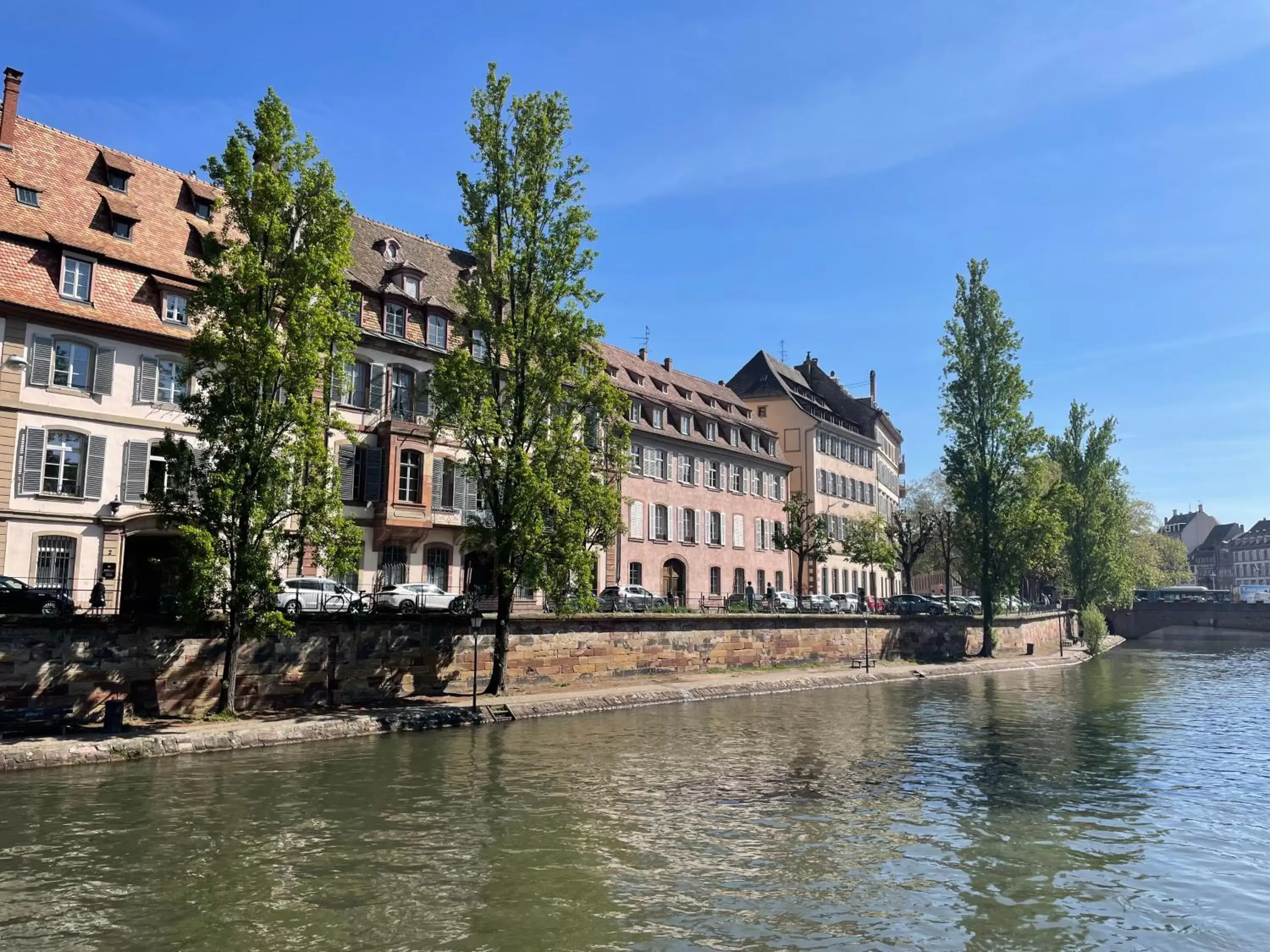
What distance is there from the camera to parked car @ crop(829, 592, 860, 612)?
51.2 metres

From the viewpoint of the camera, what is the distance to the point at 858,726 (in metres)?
27.2

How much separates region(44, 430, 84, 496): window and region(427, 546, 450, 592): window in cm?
1245

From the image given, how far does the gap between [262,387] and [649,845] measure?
53.6 ft

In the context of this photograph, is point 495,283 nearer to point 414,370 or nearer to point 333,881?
point 414,370

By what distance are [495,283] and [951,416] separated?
113ft

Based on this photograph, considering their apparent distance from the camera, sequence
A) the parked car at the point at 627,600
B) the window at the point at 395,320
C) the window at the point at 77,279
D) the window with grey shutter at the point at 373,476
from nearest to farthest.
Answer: the window at the point at 77,279 < the window with grey shutter at the point at 373,476 < the parked car at the point at 627,600 < the window at the point at 395,320

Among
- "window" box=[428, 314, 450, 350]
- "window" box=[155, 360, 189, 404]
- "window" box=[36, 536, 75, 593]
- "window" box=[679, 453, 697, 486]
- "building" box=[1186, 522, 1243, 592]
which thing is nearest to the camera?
"window" box=[36, 536, 75, 593]

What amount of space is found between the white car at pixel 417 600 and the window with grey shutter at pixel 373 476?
3.81 metres

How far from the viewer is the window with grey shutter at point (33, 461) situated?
88.2ft

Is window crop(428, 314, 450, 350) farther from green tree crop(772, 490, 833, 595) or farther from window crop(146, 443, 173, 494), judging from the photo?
green tree crop(772, 490, 833, 595)

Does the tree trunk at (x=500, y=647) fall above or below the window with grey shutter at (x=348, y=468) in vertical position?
below

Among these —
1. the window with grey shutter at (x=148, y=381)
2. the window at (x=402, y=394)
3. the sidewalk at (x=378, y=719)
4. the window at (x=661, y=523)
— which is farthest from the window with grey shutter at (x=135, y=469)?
the window at (x=661, y=523)

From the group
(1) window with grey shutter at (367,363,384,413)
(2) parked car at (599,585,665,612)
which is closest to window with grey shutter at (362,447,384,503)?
(1) window with grey shutter at (367,363,384,413)

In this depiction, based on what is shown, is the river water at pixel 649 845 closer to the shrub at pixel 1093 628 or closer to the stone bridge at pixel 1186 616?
the shrub at pixel 1093 628
